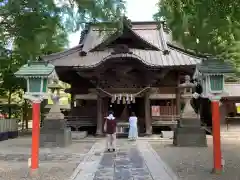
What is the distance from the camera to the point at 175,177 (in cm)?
804

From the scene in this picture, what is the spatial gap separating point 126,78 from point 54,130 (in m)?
7.47

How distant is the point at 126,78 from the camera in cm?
2169

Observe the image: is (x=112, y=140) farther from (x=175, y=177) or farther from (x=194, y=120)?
(x=175, y=177)

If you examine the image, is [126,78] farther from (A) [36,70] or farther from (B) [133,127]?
(A) [36,70]

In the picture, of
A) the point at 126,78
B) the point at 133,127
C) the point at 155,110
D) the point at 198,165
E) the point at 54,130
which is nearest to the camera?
the point at 198,165

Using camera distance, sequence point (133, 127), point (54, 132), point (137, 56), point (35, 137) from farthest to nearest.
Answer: point (137, 56) < point (133, 127) < point (54, 132) < point (35, 137)

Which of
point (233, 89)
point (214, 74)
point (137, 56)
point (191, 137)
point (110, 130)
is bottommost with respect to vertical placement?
point (191, 137)

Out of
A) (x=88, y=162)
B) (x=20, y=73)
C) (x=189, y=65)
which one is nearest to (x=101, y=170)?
(x=88, y=162)

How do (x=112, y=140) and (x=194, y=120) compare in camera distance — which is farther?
(x=194, y=120)

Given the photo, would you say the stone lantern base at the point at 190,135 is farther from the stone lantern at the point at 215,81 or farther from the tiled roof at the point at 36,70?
the tiled roof at the point at 36,70

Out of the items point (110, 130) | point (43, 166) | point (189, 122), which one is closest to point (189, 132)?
point (189, 122)

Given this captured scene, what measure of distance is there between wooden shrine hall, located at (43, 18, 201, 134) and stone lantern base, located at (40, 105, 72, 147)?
516 cm

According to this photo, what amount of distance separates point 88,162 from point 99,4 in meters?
6.06

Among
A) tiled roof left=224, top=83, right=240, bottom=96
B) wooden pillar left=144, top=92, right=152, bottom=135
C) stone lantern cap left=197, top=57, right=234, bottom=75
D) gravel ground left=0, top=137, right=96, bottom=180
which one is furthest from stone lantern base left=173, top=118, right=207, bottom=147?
tiled roof left=224, top=83, right=240, bottom=96
